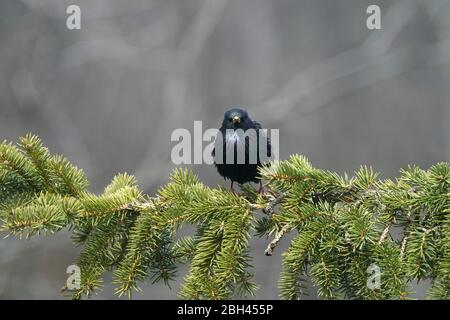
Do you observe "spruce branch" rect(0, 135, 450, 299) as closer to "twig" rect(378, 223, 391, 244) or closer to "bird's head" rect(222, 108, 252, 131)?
"twig" rect(378, 223, 391, 244)

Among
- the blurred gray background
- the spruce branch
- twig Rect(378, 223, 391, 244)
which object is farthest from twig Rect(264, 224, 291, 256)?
the blurred gray background

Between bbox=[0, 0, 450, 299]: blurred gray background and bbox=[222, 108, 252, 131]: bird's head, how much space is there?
4171 millimetres

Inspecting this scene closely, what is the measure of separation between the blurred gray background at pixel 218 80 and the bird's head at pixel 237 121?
4.17 metres

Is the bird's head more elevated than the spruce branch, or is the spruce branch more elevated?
the bird's head

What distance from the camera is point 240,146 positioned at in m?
2.93

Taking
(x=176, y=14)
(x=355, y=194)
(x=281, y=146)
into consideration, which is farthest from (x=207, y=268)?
(x=176, y=14)

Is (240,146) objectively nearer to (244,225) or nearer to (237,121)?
(237,121)

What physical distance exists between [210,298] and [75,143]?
607cm

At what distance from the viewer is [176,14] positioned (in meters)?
8.41

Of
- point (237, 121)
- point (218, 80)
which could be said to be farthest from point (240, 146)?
point (218, 80)

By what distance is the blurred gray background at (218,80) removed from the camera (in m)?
7.48

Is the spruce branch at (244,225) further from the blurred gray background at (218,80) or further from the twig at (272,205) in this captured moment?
the blurred gray background at (218,80)

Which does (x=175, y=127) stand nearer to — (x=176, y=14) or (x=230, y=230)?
(x=176, y=14)

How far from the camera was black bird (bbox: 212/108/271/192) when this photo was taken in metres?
2.86
